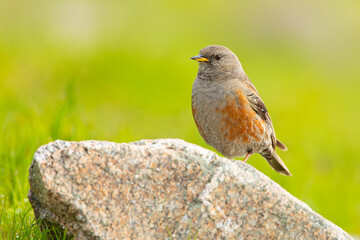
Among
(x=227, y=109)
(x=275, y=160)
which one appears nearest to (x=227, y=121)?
(x=227, y=109)

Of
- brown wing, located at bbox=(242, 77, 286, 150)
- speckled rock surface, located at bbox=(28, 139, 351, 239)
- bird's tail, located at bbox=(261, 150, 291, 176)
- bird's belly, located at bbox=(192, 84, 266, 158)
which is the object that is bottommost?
speckled rock surface, located at bbox=(28, 139, 351, 239)

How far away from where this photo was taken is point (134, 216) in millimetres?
3967

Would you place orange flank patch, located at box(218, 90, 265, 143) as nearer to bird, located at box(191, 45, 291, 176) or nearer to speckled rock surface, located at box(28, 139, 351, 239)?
bird, located at box(191, 45, 291, 176)

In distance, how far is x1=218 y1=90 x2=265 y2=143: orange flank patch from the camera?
5.84m

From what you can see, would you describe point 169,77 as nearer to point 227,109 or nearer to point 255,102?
point 255,102

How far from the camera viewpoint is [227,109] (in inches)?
230

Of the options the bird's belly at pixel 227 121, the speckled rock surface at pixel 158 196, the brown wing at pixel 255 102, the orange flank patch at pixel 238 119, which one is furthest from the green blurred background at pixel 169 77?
the brown wing at pixel 255 102

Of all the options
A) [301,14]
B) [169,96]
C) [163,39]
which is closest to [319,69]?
[301,14]

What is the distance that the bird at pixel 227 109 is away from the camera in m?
5.85

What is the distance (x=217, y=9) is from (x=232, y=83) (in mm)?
16589

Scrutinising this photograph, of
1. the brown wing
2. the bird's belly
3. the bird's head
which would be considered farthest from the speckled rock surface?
the bird's head

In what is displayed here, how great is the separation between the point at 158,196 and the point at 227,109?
1989 millimetres

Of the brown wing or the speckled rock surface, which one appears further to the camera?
the brown wing

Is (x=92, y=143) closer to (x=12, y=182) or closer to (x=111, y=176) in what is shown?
(x=111, y=176)
